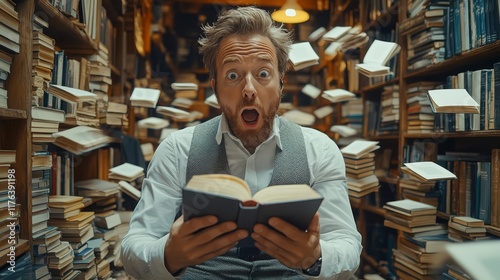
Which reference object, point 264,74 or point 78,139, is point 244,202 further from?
point 78,139

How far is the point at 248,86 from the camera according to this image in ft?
→ 4.20

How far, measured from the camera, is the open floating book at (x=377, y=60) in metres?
2.21

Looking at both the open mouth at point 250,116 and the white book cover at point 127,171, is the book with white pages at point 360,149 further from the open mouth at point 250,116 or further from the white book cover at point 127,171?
the white book cover at point 127,171

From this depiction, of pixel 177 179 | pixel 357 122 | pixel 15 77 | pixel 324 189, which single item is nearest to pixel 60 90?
pixel 15 77

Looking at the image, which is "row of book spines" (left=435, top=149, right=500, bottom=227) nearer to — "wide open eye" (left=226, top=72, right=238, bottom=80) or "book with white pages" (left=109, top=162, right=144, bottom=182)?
"wide open eye" (left=226, top=72, right=238, bottom=80)

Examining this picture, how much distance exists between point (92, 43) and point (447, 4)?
2.01 metres

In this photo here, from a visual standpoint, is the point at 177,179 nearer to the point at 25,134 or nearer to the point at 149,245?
the point at 149,245

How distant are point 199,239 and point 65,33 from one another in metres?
1.55

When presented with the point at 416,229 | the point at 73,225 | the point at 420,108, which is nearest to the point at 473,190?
the point at 416,229

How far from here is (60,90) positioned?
1.70 m

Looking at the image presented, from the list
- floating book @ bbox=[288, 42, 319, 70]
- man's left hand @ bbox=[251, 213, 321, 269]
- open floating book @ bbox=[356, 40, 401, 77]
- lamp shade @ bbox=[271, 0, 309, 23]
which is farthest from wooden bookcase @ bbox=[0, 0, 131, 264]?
lamp shade @ bbox=[271, 0, 309, 23]

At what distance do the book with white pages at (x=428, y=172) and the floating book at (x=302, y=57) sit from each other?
84 cm

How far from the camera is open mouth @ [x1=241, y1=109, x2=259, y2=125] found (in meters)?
1.33

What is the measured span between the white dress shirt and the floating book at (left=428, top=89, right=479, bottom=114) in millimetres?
667
